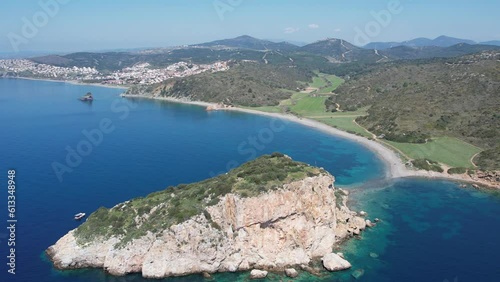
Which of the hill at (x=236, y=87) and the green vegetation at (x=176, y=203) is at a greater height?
the hill at (x=236, y=87)

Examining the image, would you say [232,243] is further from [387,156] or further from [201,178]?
[387,156]

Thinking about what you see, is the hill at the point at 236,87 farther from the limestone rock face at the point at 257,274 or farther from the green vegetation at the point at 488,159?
the limestone rock face at the point at 257,274

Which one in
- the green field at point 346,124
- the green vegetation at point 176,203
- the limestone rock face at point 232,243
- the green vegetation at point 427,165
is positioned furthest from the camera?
the green field at point 346,124

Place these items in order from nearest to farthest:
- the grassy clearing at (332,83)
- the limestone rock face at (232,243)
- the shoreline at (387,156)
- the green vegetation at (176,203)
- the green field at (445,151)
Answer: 1. the limestone rock face at (232,243)
2. the green vegetation at (176,203)
3. the shoreline at (387,156)
4. the green field at (445,151)
5. the grassy clearing at (332,83)

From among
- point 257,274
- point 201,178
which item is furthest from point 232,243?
point 201,178

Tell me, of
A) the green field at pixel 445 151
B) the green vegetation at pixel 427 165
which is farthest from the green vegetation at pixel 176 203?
the green field at pixel 445 151

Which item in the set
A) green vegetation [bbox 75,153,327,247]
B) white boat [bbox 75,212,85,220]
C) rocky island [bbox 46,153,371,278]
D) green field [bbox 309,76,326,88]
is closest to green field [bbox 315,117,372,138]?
green vegetation [bbox 75,153,327,247]

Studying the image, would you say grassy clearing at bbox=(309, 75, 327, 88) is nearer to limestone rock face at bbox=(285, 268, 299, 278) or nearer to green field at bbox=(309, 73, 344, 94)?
green field at bbox=(309, 73, 344, 94)
